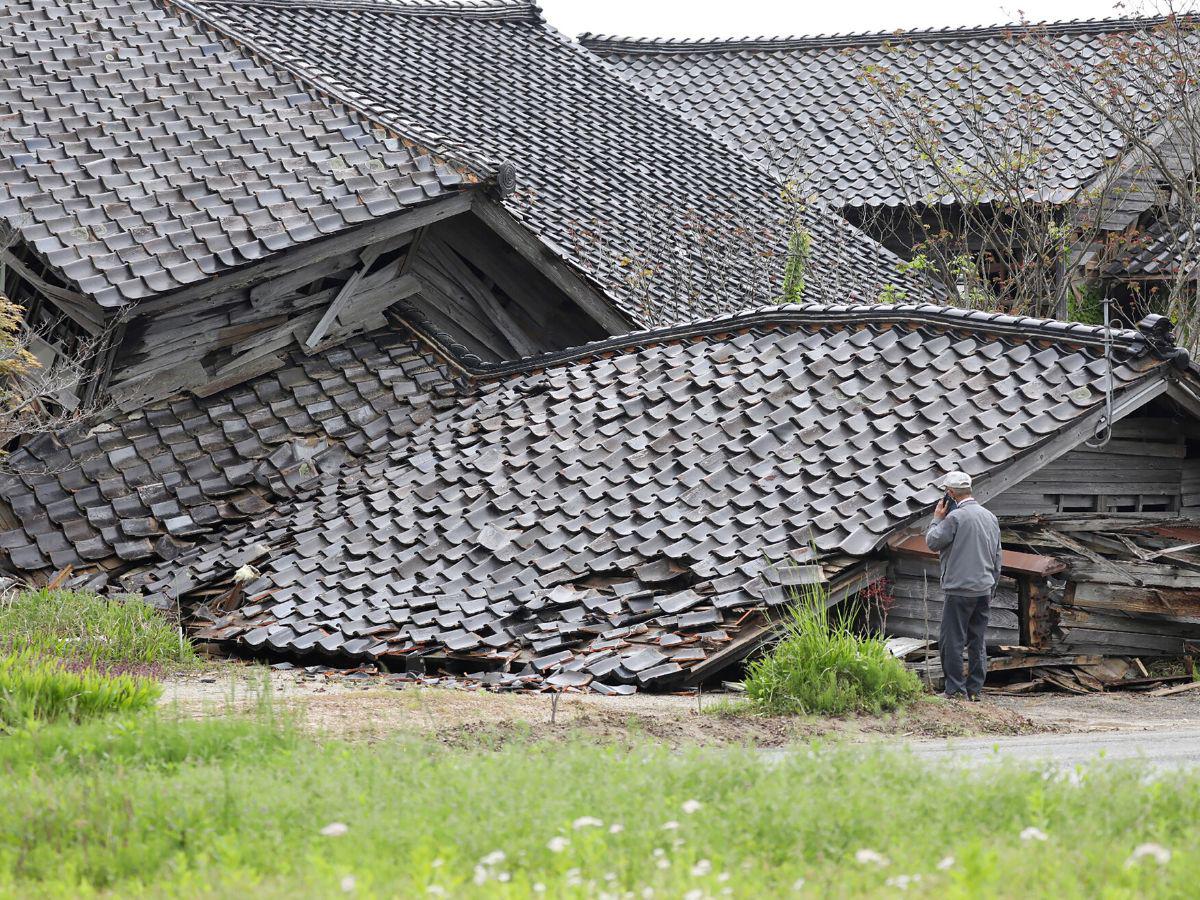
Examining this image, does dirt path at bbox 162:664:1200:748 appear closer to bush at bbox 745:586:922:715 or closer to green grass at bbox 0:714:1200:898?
bush at bbox 745:586:922:715

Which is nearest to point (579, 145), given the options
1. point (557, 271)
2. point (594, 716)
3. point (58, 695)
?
point (557, 271)

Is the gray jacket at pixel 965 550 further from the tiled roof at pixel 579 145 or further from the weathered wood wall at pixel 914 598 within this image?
the tiled roof at pixel 579 145

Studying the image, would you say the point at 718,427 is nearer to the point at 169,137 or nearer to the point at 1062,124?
the point at 169,137

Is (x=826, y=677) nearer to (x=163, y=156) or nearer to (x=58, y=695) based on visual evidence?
(x=58, y=695)

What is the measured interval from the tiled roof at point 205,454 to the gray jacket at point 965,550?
6385 millimetres

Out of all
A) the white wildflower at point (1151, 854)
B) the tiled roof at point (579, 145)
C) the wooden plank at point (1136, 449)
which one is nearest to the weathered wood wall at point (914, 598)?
the wooden plank at point (1136, 449)

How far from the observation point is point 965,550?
29.1 ft

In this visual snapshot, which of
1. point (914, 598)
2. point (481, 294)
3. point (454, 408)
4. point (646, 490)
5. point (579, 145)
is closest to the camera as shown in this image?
point (914, 598)

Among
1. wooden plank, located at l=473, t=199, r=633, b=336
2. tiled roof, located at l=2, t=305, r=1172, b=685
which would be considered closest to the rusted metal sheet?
tiled roof, located at l=2, t=305, r=1172, b=685

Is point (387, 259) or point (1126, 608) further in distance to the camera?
point (387, 259)

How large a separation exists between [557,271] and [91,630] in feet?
24.5

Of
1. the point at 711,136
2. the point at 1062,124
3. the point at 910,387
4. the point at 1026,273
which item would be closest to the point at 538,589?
the point at 910,387

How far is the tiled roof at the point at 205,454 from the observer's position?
39.0 ft

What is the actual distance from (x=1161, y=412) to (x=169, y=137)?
9.78 metres
